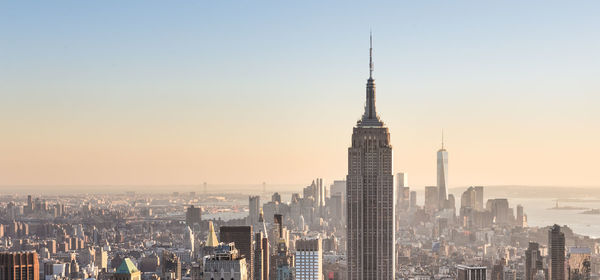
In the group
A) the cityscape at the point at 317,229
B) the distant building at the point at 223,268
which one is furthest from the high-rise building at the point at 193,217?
the distant building at the point at 223,268

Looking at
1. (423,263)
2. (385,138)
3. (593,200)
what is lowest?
(423,263)

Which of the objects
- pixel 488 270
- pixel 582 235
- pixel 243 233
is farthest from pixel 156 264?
pixel 582 235

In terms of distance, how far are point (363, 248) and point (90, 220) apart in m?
18.6

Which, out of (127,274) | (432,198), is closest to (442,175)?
(432,198)

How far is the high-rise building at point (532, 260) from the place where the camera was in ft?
159

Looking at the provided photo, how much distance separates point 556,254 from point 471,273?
448cm

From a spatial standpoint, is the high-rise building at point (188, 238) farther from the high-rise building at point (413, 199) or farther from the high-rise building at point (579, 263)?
the high-rise building at point (579, 263)

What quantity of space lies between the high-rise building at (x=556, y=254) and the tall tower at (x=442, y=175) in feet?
20.9

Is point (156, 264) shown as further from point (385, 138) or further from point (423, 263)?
point (423, 263)

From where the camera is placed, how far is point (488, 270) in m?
49.3

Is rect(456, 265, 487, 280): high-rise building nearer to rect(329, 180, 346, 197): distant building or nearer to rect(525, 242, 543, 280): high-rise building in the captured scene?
rect(525, 242, 543, 280): high-rise building

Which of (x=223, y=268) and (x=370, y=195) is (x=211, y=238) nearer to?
(x=370, y=195)

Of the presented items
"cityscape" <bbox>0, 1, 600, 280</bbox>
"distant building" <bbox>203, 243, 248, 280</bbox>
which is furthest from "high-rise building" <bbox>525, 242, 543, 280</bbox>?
"distant building" <bbox>203, 243, 248, 280</bbox>

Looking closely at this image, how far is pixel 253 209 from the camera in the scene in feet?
174
